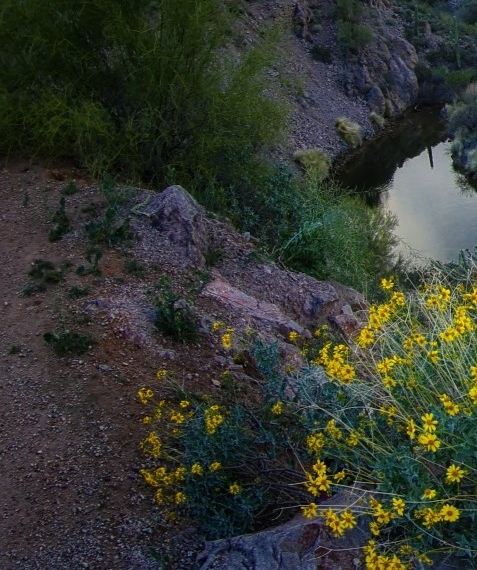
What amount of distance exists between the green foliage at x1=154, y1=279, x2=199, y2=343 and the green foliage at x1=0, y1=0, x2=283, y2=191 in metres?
4.19

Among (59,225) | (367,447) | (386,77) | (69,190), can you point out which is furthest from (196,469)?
(386,77)

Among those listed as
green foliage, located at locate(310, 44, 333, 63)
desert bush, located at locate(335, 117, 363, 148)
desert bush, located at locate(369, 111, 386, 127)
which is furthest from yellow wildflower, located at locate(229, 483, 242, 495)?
green foliage, located at locate(310, 44, 333, 63)

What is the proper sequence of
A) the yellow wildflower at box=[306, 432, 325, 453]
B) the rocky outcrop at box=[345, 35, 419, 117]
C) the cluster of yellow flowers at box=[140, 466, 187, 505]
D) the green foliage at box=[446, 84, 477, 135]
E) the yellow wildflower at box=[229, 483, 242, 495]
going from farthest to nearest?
1. the rocky outcrop at box=[345, 35, 419, 117]
2. the green foliage at box=[446, 84, 477, 135]
3. the cluster of yellow flowers at box=[140, 466, 187, 505]
4. the yellow wildflower at box=[229, 483, 242, 495]
5. the yellow wildflower at box=[306, 432, 325, 453]

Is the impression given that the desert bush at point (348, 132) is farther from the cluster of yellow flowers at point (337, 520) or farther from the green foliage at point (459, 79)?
the cluster of yellow flowers at point (337, 520)

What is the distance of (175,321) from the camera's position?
20.2ft

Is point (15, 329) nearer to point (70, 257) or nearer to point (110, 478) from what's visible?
point (70, 257)

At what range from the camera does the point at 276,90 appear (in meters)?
20.5

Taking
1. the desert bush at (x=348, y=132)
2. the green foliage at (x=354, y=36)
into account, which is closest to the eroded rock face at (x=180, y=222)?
the desert bush at (x=348, y=132)

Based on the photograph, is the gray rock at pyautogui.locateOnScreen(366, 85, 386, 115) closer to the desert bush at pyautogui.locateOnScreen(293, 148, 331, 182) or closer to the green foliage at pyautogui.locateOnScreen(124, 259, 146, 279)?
the desert bush at pyautogui.locateOnScreen(293, 148, 331, 182)

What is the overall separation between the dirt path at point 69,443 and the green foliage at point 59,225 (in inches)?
30.2

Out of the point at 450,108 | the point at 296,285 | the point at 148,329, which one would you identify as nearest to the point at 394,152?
the point at 450,108

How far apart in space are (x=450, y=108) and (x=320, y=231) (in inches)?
726

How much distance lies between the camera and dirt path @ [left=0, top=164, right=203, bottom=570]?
4359 millimetres

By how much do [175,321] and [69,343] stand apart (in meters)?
0.82
